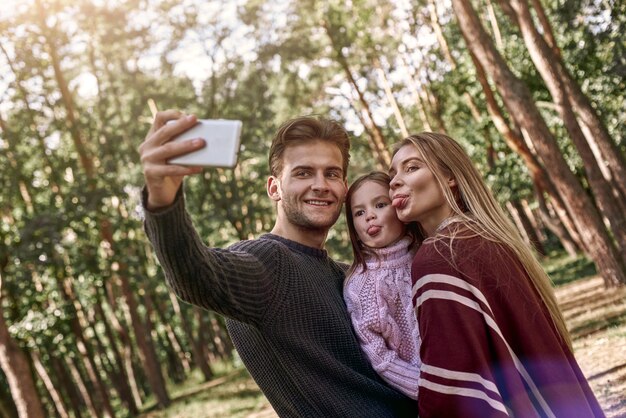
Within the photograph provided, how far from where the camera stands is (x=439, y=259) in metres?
2.68

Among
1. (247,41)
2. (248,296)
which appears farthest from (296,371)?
(247,41)

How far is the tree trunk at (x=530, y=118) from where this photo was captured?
41.1 ft

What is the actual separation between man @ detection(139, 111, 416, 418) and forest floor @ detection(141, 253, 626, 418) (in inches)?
196

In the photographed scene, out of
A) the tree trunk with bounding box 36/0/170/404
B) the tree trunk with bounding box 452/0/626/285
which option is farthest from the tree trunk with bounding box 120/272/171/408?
the tree trunk with bounding box 452/0/626/285

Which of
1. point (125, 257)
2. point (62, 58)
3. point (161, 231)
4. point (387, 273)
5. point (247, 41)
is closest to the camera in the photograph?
point (161, 231)

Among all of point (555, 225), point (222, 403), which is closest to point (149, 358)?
point (222, 403)

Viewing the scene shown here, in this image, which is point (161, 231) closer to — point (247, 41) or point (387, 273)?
point (387, 273)

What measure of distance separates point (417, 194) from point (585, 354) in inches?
320

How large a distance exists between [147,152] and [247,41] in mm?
23202

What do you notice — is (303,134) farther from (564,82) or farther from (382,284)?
(564,82)

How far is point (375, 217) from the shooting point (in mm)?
3422

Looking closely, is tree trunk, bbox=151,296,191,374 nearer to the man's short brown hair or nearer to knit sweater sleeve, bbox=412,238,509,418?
the man's short brown hair

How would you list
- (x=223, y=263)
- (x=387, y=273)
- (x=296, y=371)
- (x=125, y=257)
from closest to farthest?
(x=223, y=263)
(x=296, y=371)
(x=387, y=273)
(x=125, y=257)

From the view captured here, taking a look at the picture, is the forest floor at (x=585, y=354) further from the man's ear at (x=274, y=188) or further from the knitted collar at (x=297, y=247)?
the man's ear at (x=274, y=188)
